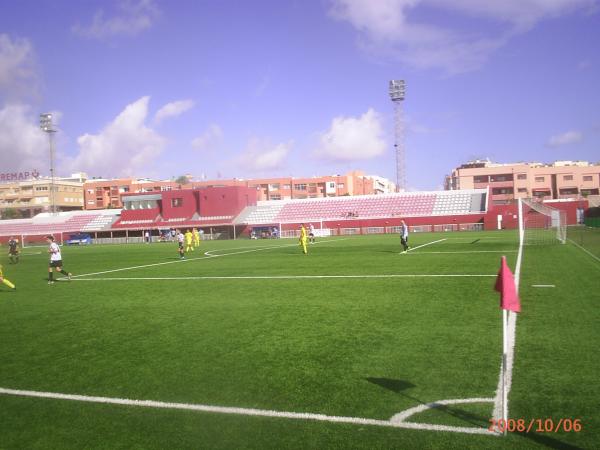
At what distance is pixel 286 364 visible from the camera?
269 inches

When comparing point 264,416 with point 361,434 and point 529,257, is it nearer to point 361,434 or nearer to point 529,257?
point 361,434

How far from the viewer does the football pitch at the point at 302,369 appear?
4.75 m

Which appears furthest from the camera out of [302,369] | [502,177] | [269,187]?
[269,187]

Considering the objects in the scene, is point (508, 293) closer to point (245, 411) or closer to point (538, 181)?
point (245, 411)

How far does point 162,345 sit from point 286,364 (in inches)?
108

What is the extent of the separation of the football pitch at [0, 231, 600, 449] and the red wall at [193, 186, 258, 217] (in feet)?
187

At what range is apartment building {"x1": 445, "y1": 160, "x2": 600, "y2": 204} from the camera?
3324 inches

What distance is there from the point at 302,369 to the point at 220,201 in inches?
2574

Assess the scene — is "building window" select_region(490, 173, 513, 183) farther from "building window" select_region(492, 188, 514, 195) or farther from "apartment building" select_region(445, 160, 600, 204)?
"building window" select_region(492, 188, 514, 195)

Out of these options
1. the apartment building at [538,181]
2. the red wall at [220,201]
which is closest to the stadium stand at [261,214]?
the red wall at [220,201]

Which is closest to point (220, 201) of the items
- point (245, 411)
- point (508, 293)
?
point (245, 411)

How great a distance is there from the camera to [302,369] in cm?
657

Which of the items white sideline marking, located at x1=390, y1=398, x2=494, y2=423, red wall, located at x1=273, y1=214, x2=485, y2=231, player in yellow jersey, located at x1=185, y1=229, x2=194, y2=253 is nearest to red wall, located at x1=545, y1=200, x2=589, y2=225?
red wall, located at x1=273, y1=214, x2=485, y2=231
